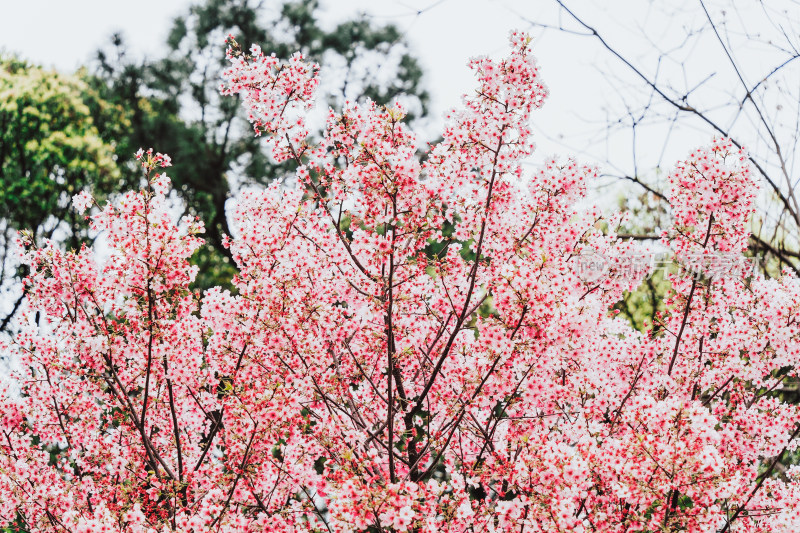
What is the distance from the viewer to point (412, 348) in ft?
18.1

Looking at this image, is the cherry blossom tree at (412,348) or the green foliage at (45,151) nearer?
the cherry blossom tree at (412,348)

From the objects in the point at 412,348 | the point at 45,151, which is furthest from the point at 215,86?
the point at 412,348

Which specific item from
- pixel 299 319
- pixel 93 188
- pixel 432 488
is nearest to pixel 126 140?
pixel 93 188

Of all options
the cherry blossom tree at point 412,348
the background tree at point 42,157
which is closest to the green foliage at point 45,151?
the background tree at point 42,157

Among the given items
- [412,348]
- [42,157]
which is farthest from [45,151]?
[412,348]

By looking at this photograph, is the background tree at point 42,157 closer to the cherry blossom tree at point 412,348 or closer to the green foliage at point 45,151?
the green foliage at point 45,151

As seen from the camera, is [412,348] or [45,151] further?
[45,151]

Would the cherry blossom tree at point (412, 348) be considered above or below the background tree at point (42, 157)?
below

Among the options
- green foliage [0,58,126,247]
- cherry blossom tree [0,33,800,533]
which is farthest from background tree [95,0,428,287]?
cherry blossom tree [0,33,800,533]

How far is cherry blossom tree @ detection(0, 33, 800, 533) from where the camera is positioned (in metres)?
4.77

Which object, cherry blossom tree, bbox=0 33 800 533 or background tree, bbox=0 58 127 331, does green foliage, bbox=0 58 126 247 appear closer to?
background tree, bbox=0 58 127 331

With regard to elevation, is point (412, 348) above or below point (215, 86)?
below

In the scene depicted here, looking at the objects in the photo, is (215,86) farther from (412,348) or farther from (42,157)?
(412,348)

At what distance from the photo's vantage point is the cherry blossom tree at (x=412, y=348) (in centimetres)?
477
